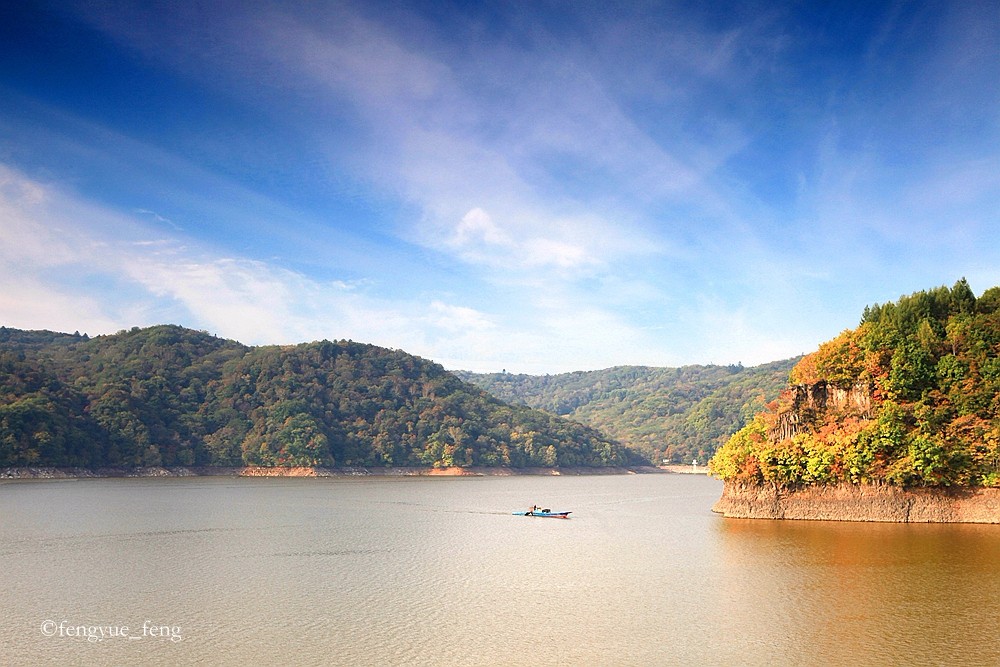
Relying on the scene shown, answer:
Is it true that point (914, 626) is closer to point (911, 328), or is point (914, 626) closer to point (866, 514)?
point (866, 514)

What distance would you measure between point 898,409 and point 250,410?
5054 inches

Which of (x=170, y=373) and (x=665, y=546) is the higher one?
(x=170, y=373)

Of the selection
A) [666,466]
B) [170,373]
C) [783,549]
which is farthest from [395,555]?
[666,466]

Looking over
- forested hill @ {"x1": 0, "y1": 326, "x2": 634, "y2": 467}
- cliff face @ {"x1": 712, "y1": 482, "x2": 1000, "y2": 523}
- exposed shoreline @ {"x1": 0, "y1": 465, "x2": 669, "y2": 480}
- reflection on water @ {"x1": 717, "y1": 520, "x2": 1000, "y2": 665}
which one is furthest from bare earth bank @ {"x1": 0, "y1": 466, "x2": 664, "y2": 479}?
reflection on water @ {"x1": 717, "y1": 520, "x2": 1000, "y2": 665}

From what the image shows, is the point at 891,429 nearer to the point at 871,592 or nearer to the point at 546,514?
the point at 871,592

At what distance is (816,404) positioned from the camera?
158 feet

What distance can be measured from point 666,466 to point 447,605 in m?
176

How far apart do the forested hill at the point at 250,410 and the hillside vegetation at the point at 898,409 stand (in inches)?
3883

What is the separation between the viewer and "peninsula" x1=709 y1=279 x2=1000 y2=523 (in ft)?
139

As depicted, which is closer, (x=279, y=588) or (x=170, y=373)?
(x=279, y=588)

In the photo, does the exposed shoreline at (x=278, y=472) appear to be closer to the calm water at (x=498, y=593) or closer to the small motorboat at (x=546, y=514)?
the calm water at (x=498, y=593)

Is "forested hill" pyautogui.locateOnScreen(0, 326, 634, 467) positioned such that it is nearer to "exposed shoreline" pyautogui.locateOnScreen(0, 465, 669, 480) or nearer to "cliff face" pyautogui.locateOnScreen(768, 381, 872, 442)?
"exposed shoreline" pyautogui.locateOnScreen(0, 465, 669, 480)

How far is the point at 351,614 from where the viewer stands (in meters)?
23.1

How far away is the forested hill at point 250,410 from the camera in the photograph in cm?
11275
